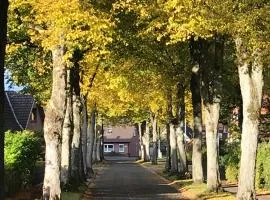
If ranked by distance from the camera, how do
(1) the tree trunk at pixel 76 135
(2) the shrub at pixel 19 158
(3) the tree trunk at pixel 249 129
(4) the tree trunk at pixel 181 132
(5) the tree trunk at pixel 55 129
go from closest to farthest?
(3) the tree trunk at pixel 249 129
(5) the tree trunk at pixel 55 129
(2) the shrub at pixel 19 158
(1) the tree trunk at pixel 76 135
(4) the tree trunk at pixel 181 132

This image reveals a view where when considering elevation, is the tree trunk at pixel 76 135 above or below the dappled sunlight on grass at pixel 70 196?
above

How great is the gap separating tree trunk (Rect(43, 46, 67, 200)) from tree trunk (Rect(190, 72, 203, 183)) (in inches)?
432

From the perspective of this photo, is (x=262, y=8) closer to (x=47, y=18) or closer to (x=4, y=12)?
(x=47, y=18)

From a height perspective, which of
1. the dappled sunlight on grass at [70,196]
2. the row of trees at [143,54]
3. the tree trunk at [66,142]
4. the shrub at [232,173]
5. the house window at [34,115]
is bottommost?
the dappled sunlight on grass at [70,196]

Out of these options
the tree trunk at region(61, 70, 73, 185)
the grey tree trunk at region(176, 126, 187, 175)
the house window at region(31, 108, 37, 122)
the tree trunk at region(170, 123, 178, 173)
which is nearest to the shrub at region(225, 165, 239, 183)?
the grey tree trunk at region(176, 126, 187, 175)

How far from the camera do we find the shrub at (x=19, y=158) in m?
25.0

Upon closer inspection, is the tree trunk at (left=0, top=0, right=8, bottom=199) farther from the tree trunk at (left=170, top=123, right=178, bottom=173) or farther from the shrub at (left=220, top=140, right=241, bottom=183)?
the tree trunk at (left=170, top=123, right=178, bottom=173)

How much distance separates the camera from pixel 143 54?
33.1 m

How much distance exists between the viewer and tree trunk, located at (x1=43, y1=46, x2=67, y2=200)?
2128 centimetres

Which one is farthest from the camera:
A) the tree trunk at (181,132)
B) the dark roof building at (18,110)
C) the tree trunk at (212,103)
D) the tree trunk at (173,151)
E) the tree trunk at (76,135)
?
the dark roof building at (18,110)

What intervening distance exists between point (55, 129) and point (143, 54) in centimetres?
1219

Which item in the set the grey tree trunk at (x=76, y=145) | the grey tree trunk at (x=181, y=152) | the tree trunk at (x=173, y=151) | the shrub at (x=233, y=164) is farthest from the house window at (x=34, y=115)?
the grey tree trunk at (x=76, y=145)

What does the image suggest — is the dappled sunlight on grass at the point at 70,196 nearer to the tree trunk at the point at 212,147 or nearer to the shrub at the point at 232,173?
the tree trunk at the point at 212,147

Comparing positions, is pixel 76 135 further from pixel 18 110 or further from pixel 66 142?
pixel 18 110
